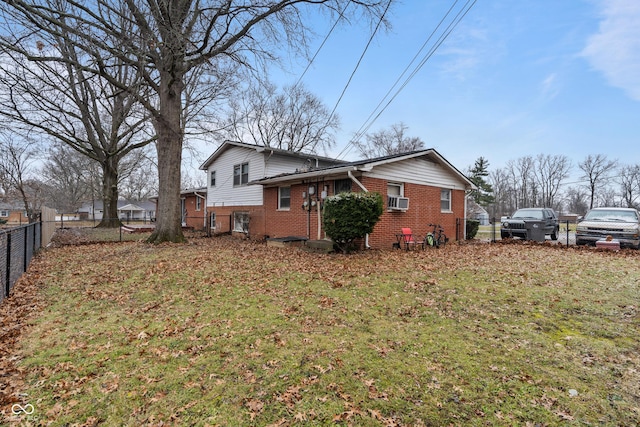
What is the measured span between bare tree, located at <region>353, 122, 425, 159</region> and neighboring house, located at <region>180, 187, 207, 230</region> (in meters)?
23.9

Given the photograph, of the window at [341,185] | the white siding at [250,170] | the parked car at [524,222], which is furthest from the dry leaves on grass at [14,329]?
the parked car at [524,222]

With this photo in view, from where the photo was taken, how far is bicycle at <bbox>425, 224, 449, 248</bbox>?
1191 cm

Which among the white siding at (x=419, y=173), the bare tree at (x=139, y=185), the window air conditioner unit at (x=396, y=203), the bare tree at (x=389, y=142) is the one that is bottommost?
the window air conditioner unit at (x=396, y=203)

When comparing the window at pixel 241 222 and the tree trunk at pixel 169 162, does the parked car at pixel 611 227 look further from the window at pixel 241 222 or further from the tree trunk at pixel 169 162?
the tree trunk at pixel 169 162

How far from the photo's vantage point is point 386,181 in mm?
10961

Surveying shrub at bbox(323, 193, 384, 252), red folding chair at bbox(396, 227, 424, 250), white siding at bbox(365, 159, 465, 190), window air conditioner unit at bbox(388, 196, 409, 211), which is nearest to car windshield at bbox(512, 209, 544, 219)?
white siding at bbox(365, 159, 465, 190)

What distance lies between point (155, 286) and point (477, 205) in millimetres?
51255

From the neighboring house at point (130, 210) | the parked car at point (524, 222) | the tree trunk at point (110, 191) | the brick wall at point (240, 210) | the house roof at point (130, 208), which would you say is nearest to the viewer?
the parked car at point (524, 222)

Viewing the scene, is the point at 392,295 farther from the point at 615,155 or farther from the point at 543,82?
the point at 615,155

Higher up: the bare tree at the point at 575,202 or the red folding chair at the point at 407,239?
the bare tree at the point at 575,202

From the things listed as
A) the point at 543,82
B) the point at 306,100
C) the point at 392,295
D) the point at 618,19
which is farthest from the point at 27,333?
the point at 306,100

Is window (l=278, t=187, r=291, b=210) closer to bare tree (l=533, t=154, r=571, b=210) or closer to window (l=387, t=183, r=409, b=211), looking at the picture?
window (l=387, t=183, r=409, b=211)

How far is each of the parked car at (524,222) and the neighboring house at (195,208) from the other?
17.2m

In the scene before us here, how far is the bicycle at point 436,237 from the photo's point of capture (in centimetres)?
1191
